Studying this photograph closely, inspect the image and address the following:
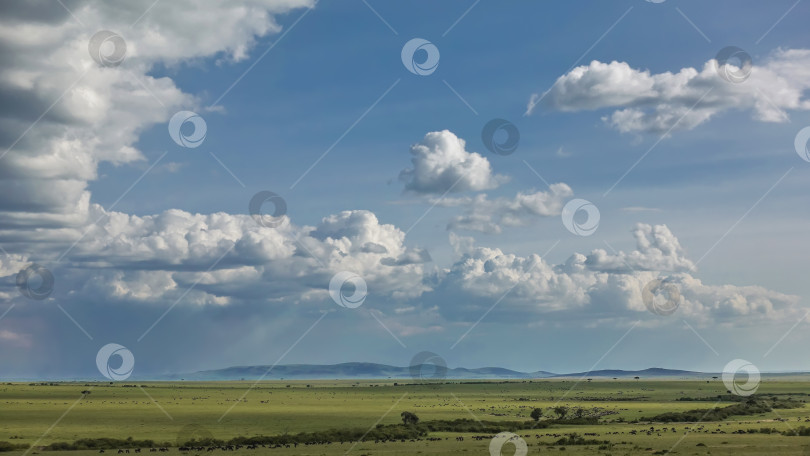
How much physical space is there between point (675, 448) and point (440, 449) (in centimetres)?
2178

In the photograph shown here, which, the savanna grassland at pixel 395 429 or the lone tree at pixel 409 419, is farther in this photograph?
the lone tree at pixel 409 419

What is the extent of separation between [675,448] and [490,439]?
2109cm

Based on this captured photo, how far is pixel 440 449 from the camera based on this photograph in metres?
74.7

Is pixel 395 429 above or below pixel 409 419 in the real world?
below

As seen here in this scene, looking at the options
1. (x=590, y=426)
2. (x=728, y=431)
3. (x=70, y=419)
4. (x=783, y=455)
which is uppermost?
(x=70, y=419)

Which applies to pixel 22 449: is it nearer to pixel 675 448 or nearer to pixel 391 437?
pixel 391 437

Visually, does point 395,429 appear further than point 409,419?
No

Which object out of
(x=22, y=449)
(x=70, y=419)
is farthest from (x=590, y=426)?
(x=70, y=419)

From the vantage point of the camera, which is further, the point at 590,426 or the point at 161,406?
the point at 161,406

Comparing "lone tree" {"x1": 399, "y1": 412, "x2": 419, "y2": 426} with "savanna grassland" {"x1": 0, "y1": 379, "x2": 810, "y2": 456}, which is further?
"lone tree" {"x1": 399, "y1": 412, "x2": 419, "y2": 426}

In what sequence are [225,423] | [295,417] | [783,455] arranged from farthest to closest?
[295,417] < [225,423] < [783,455]

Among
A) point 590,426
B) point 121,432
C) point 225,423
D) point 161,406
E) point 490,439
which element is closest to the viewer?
point 490,439

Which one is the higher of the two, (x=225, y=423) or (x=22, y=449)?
(x=225, y=423)

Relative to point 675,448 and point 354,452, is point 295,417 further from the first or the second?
point 675,448
